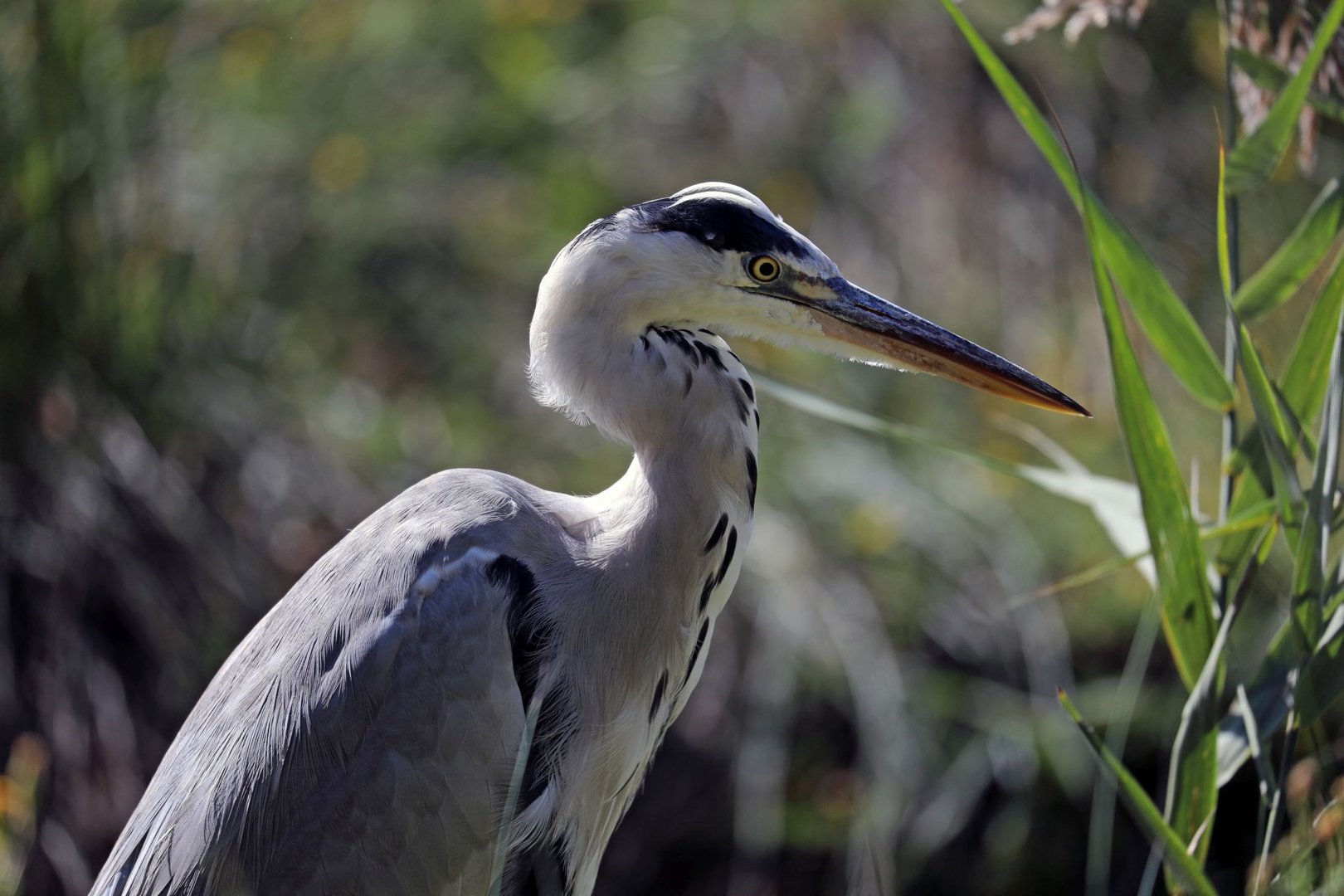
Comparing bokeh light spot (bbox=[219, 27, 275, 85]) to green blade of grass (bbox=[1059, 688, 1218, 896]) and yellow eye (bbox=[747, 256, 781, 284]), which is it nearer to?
yellow eye (bbox=[747, 256, 781, 284])

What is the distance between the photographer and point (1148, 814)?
139 cm

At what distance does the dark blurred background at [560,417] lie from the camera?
3227 millimetres

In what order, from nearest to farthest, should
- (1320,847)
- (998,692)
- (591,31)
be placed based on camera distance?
1. (1320,847)
2. (998,692)
3. (591,31)

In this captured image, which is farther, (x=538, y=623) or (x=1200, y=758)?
(x=538, y=623)

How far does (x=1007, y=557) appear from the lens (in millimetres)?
3527

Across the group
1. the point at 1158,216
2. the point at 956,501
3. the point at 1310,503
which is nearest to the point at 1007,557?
the point at 956,501

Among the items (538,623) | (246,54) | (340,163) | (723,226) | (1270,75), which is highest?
(246,54)

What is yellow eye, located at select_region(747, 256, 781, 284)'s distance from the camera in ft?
6.07

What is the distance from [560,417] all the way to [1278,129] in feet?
8.75

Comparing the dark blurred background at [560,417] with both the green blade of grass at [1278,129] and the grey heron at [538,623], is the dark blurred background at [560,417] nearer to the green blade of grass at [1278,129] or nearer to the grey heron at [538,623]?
the grey heron at [538,623]

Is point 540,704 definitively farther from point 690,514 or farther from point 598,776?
point 690,514

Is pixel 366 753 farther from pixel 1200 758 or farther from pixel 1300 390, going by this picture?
pixel 1300 390

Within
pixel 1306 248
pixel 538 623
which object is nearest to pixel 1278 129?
pixel 1306 248

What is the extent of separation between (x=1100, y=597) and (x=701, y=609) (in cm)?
187
